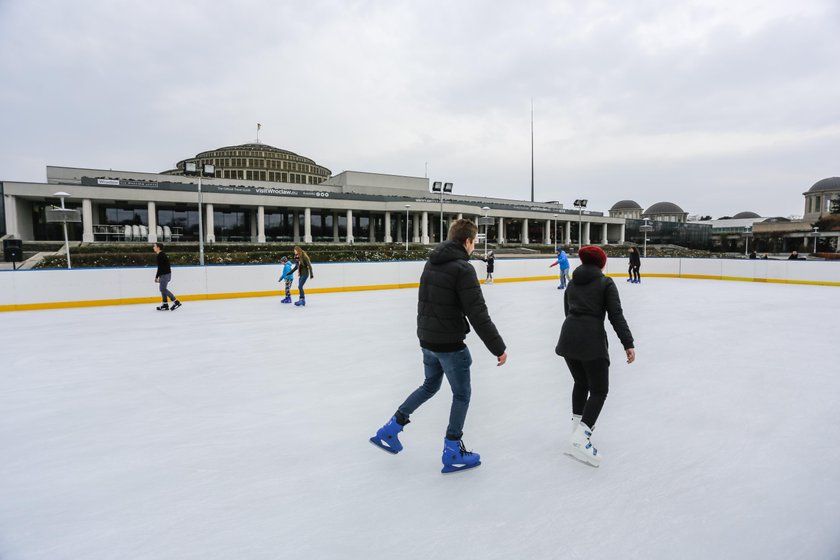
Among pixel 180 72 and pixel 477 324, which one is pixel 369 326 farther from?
pixel 180 72

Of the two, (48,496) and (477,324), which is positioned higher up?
(477,324)

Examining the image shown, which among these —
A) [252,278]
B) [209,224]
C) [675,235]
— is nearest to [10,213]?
[209,224]

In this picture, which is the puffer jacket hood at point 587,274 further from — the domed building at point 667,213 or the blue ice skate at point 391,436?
the domed building at point 667,213

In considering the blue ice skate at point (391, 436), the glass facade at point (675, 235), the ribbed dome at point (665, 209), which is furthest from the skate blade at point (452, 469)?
the ribbed dome at point (665, 209)

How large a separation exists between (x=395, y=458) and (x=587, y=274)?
1978 millimetres

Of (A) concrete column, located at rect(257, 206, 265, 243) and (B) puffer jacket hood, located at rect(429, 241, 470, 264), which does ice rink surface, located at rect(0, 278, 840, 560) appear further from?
(A) concrete column, located at rect(257, 206, 265, 243)

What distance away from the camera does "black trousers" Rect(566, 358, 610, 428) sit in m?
3.15

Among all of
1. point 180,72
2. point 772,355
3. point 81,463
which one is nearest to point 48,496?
point 81,463

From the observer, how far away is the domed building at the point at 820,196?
8256cm

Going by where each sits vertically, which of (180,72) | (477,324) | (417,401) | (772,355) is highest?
(180,72)

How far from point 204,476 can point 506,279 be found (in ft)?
64.0

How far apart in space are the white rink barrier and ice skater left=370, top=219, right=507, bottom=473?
1268 cm

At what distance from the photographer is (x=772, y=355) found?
6.54m

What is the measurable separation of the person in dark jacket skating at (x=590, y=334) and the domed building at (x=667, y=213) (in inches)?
4758
